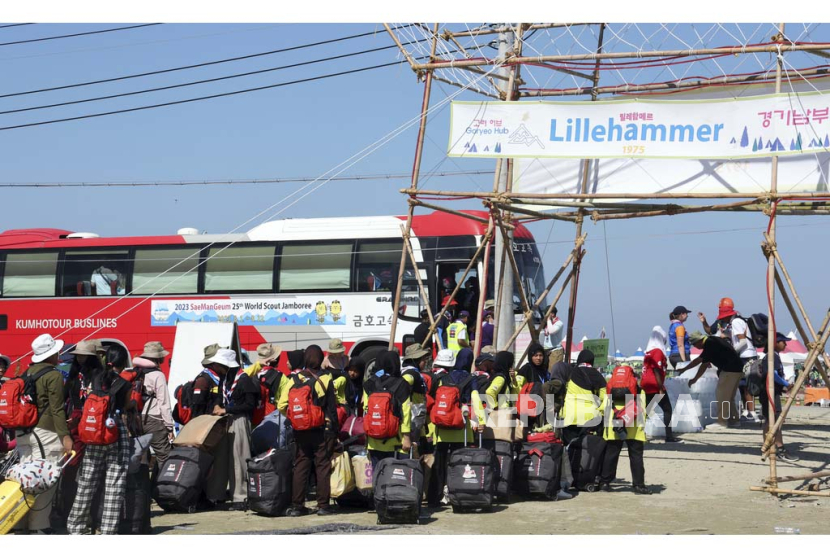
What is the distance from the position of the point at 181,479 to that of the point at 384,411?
211 centimetres

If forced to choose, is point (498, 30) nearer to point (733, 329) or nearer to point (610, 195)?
point (610, 195)

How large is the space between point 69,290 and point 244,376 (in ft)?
46.2

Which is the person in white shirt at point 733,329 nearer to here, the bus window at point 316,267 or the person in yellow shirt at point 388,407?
the person in yellow shirt at point 388,407

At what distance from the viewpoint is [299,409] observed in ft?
30.8

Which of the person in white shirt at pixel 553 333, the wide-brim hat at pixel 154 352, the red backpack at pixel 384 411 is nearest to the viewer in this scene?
the red backpack at pixel 384 411

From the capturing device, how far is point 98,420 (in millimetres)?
8016

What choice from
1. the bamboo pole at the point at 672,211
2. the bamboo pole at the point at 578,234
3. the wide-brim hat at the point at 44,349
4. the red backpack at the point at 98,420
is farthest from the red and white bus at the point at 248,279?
the red backpack at the point at 98,420

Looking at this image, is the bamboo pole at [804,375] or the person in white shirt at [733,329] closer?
the bamboo pole at [804,375]

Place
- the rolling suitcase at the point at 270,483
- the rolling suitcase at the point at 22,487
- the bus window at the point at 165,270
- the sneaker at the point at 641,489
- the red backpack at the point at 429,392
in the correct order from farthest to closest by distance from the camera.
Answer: the bus window at the point at 165,270 → the sneaker at the point at 641,489 → the red backpack at the point at 429,392 → the rolling suitcase at the point at 270,483 → the rolling suitcase at the point at 22,487

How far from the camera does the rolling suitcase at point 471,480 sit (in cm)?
945

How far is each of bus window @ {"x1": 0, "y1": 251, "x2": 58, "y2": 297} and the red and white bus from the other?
0.02m

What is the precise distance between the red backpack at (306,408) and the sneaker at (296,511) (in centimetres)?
83

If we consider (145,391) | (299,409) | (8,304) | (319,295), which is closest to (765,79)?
(299,409)

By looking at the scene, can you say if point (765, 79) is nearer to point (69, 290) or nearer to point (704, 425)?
point (704, 425)
